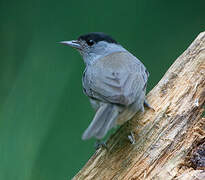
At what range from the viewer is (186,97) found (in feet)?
9.73

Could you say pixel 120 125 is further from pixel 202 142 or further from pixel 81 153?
pixel 81 153

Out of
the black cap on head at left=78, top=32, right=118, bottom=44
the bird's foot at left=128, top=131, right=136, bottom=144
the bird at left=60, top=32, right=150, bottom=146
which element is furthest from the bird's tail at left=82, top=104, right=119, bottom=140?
the black cap on head at left=78, top=32, right=118, bottom=44

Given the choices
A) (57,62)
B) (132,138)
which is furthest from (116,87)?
(57,62)

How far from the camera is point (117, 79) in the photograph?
2.92 metres

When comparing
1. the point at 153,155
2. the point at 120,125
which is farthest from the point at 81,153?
the point at 153,155

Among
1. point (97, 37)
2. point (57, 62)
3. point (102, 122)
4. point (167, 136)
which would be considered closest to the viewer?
point (102, 122)

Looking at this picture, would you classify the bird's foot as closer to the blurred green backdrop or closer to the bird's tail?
the bird's tail

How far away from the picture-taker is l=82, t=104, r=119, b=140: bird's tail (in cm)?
250

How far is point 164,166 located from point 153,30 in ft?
7.61

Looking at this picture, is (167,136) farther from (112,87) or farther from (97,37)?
(97,37)

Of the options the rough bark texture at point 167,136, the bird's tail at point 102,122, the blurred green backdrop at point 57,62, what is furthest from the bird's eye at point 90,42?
the bird's tail at point 102,122

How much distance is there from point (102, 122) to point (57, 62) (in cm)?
180

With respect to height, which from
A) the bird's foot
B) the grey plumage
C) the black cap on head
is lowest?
the bird's foot

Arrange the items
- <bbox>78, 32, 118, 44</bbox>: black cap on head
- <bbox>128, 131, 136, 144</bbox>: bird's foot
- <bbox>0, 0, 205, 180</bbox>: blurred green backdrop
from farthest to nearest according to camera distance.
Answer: <bbox>0, 0, 205, 180</bbox>: blurred green backdrop < <bbox>78, 32, 118, 44</bbox>: black cap on head < <bbox>128, 131, 136, 144</bbox>: bird's foot
